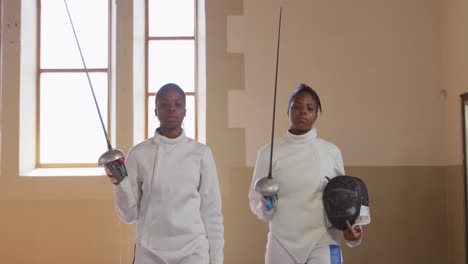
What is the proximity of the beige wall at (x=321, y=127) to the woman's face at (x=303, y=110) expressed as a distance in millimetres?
1333

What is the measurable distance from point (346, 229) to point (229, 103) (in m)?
1.66

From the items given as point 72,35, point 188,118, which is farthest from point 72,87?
point 188,118

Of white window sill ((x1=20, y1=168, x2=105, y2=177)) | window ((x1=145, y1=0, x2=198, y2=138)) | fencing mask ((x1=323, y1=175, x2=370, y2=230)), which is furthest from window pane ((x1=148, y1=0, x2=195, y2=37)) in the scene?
fencing mask ((x1=323, y1=175, x2=370, y2=230))

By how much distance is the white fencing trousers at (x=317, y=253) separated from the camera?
1938 millimetres

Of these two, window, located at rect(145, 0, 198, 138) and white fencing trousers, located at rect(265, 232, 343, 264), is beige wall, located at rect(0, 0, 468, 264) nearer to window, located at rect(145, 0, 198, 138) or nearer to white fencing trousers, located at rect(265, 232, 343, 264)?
window, located at rect(145, 0, 198, 138)

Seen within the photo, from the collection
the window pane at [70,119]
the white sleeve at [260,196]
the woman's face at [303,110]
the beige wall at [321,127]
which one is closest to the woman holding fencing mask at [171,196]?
the white sleeve at [260,196]

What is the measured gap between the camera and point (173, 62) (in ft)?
12.5

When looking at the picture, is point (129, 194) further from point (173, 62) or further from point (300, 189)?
point (173, 62)

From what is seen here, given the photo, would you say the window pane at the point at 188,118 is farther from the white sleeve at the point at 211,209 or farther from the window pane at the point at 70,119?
the white sleeve at the point at 211,209

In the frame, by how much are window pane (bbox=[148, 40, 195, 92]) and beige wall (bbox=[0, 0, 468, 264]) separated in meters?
0.40

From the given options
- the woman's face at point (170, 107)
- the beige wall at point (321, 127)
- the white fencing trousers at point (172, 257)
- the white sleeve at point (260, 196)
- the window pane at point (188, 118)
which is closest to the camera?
the white fencing trousers at point (172, 257)

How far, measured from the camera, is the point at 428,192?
11.1 feet

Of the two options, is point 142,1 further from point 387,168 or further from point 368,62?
point 387,168

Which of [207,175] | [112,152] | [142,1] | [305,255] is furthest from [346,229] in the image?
[142,1]
